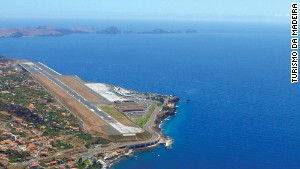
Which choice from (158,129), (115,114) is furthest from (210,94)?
(158,129)

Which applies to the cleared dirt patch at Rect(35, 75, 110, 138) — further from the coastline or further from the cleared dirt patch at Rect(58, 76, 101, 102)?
the coastline

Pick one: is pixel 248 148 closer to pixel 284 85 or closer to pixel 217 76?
pixel 284 85

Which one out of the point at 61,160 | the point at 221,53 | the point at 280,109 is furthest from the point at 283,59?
the point at 61,160

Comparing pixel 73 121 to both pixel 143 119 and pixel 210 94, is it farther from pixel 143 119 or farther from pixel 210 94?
pixel 210 94

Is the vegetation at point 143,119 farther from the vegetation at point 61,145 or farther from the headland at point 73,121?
the vegetation at point 61,145

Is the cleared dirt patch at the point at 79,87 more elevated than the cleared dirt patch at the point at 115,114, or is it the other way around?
the cleared dirt patch at the point at 79,87

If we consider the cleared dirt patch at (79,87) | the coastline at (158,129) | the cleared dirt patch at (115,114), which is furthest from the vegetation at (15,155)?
the cleared dirt patch at (79,87)
